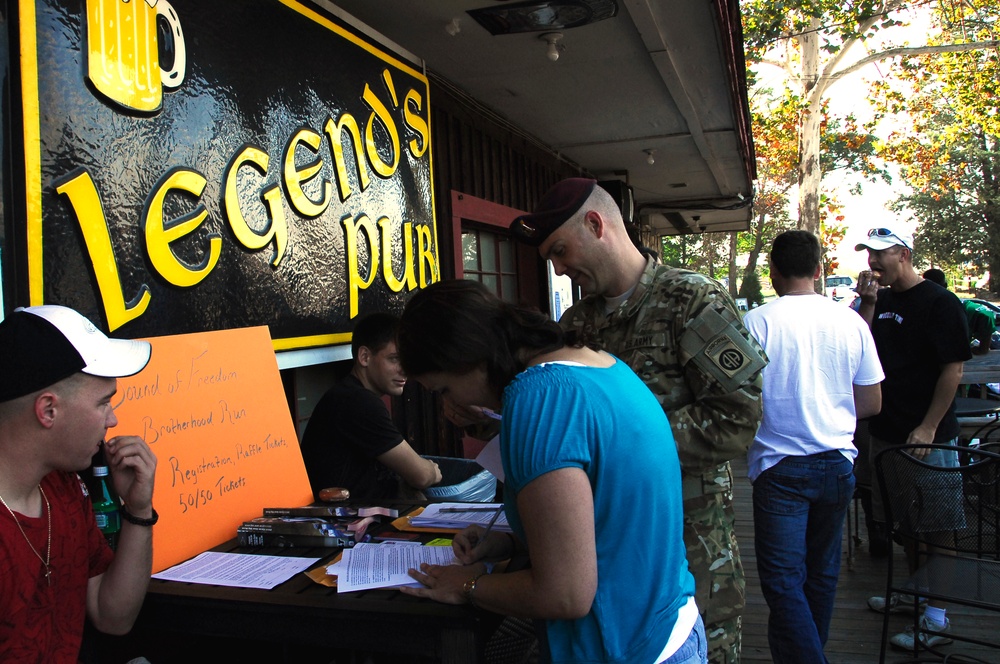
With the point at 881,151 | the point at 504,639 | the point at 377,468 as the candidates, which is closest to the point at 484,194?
the point at 377,468

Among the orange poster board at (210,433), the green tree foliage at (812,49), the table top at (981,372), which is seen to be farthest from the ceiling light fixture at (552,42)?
the green tree foliage at (812,49)

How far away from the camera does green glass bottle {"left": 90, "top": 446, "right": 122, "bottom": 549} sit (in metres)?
1.90

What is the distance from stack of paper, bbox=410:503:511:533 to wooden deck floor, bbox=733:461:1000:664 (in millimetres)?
2056

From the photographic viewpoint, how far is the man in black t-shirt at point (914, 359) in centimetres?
360

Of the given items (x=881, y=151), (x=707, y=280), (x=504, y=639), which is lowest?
(x=504, y=639)

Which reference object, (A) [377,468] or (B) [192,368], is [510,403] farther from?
(A) [377,468]

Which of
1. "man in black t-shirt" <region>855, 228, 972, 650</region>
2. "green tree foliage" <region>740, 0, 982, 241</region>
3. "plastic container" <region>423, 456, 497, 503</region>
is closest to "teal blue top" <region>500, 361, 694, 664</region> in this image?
"plastic container" <region>423, 456, 497, 503</region>

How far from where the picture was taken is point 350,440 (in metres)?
2.83

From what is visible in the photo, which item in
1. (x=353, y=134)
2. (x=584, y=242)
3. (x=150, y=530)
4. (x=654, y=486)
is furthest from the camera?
(x=353, y=134)

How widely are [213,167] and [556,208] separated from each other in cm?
117

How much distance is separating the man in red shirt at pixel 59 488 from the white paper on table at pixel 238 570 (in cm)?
15

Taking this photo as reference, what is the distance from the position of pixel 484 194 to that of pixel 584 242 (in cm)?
348

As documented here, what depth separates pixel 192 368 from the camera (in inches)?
84.4

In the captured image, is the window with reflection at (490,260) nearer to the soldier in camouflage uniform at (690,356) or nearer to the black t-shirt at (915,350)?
the black t-shirt at (915,350)
